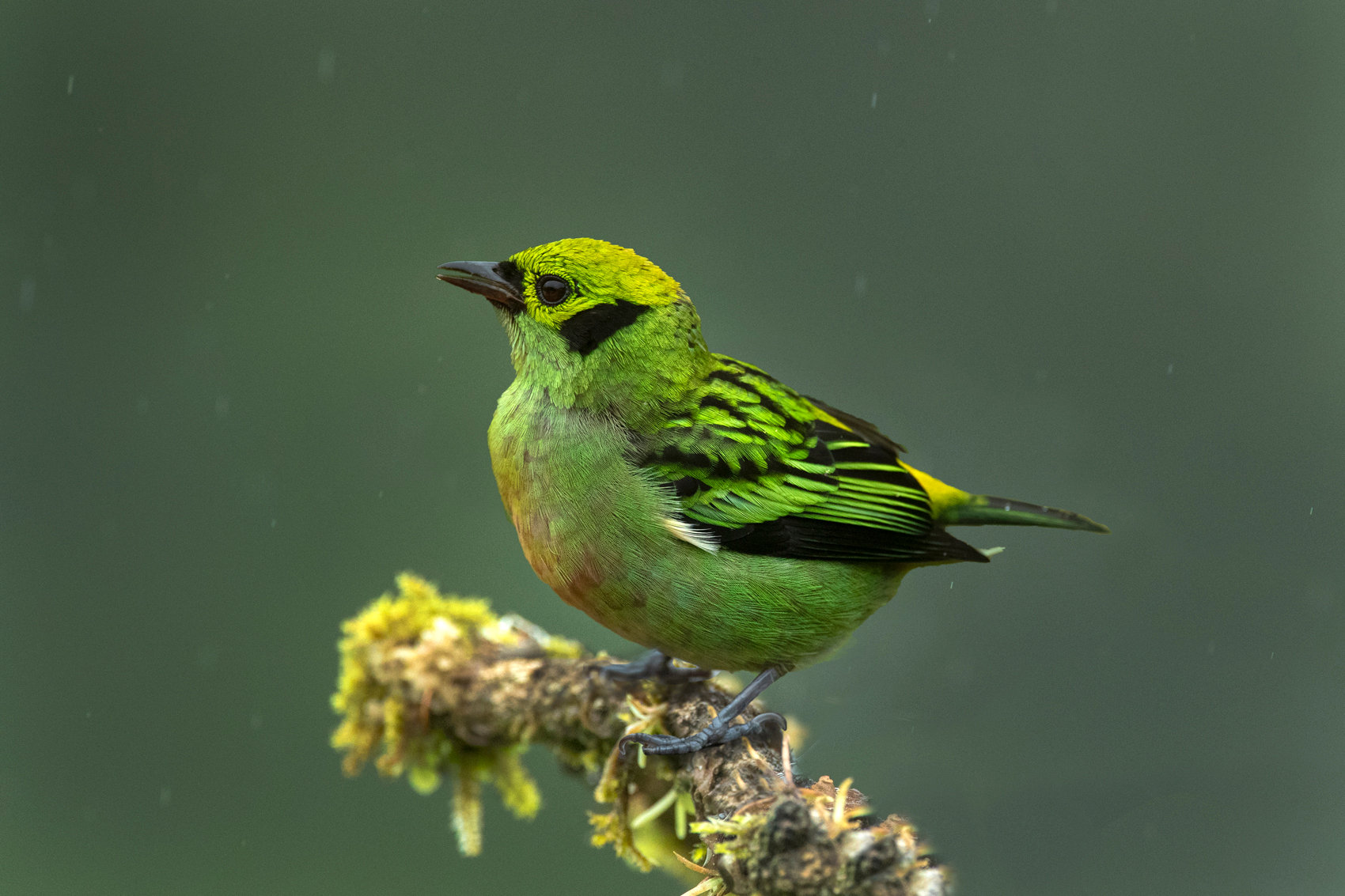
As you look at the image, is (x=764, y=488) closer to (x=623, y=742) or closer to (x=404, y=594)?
(x=623, y=742)

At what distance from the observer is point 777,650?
3.51m

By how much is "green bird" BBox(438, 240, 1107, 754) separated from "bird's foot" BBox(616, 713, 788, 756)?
0.41 ft

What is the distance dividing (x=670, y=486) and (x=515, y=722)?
90 cm

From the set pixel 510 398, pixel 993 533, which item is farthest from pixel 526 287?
pixel 993 533

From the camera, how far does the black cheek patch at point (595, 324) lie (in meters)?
3.63

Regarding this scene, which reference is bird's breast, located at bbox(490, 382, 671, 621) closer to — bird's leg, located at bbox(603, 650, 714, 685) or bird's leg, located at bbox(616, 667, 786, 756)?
bird's leg, located at bbox(603, 650, 714, 685)

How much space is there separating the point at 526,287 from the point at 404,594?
1.14 meters

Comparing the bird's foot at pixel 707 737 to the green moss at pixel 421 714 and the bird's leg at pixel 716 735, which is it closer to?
the bird's leg at pixel 716 735

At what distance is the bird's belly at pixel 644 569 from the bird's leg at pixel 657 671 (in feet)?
0.36

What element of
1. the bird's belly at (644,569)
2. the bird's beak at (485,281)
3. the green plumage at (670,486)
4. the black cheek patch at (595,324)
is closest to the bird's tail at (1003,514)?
the green plumage at (670,486)

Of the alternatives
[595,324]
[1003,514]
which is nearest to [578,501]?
[595,324]

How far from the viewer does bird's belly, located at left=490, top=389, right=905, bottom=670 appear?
341 cm

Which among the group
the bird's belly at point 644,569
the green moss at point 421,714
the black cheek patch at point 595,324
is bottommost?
the green moss at point 421,714

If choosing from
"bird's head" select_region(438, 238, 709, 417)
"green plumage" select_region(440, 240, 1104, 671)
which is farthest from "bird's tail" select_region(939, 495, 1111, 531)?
"bird's head" select_region(438, 238, 709, 417)
